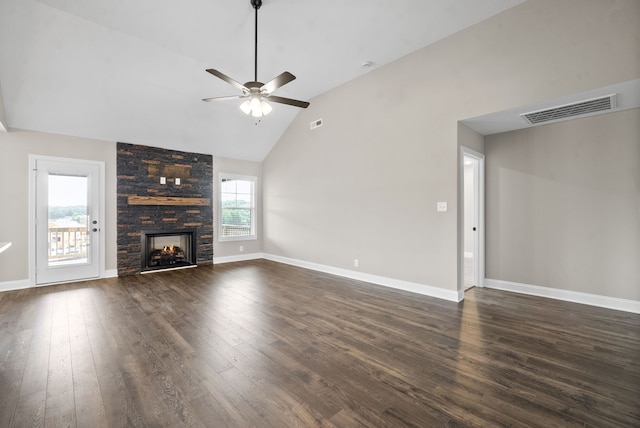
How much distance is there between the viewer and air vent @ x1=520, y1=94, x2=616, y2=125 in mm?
3170

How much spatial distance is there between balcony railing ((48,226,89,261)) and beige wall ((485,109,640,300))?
24.1 feet

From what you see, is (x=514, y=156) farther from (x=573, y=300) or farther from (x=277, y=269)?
(x=277, y=269)

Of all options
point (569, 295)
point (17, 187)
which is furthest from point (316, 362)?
point (17, 187)

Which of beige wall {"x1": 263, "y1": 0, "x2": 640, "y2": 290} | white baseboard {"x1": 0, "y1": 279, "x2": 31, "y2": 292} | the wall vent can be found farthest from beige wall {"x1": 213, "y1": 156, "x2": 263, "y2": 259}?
white baseboard {"x1": 0, "y1": 279, "x2": 31, "y2": 292}

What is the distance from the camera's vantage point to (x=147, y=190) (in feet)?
19.2

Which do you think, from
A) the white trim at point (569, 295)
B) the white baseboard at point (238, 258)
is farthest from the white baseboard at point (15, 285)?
the white trim at point (569, 295)

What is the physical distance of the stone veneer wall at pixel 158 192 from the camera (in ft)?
18.3

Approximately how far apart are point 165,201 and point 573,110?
283 inches

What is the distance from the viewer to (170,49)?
417 cm

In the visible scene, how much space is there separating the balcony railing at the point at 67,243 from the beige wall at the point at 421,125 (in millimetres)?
3997

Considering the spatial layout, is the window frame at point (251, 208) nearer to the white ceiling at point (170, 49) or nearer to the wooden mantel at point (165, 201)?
the wooden mantel at point (165, 201)

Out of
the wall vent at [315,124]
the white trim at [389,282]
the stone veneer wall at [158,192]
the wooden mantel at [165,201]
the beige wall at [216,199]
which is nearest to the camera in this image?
the white trim at [389,282]

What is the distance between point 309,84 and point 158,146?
3.54 meters

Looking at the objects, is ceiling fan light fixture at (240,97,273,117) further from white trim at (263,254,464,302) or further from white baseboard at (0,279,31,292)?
white baseboard at (0,279,31,292)
